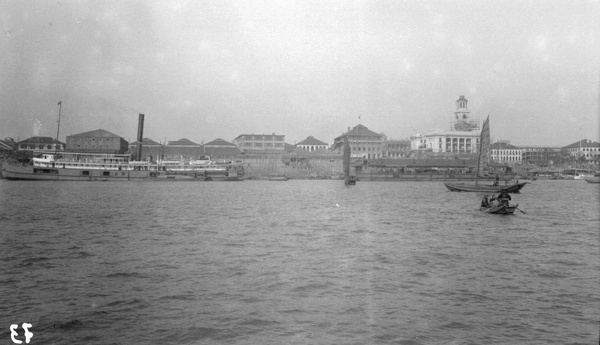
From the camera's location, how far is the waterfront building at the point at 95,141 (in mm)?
91875

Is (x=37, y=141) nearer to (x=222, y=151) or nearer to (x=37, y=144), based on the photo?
(x=37, y=144)

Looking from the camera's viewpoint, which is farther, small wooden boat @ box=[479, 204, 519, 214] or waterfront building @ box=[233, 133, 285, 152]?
waterfront building @ box=[233, 133, 285, 152]

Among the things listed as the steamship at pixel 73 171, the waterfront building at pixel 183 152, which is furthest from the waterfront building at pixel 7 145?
the waterfront building at pixel 183 152

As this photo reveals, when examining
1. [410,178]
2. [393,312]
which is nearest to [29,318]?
[393,312]

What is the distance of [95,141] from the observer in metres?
92.4

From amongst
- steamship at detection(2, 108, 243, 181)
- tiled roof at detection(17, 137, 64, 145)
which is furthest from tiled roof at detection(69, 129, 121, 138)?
steamship at detection(2, 108, 243, 181)

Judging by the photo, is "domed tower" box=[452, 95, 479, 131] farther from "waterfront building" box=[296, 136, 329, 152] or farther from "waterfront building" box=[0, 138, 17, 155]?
"waterfront building" box=[0, 138, 17, 155]

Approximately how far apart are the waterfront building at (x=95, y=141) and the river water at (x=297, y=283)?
74.1 meters

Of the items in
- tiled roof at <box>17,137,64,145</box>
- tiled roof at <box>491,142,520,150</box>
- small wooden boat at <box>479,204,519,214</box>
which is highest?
tiled roof at <box>491,142,520,150</box>

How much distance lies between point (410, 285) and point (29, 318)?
7.29 m

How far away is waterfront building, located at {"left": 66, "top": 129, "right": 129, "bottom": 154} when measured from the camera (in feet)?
301

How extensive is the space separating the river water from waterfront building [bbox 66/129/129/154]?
74.1 metres

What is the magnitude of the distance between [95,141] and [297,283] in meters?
88.6

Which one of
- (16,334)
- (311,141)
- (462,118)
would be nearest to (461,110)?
(462,118)
